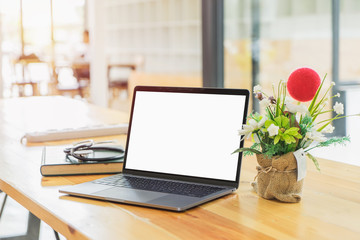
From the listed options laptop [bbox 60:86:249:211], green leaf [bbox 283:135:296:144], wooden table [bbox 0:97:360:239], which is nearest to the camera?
wooden table [bbox 0:97:360:239]

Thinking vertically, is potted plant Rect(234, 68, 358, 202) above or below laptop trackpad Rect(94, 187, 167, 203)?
above

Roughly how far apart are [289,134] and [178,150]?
0.30m

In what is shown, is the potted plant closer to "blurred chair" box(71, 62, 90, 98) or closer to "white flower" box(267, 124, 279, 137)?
"white flower" box(267, 124, 279, 137)

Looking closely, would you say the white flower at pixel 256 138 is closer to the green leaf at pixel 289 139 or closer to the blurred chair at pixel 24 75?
the green leaf at pixel 289 139

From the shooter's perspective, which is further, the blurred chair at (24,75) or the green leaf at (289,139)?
the blurred chair at (24,75)

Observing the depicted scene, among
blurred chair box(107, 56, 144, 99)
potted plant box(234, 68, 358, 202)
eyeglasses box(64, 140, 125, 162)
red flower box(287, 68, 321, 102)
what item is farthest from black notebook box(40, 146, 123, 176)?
blurred chair box(107, 56, 144, 99)

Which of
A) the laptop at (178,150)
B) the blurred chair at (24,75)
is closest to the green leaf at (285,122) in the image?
the laptop at (178,150)

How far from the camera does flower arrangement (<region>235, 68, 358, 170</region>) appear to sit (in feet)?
3.27

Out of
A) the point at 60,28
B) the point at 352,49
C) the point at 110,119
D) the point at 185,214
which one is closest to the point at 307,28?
the point at 352,49

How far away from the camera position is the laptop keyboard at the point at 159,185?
3.54 ft

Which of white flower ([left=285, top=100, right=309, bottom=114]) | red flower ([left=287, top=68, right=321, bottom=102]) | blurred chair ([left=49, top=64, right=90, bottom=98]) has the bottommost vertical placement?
blurred chair ([left=49, top=64, right=90, bottom=98])

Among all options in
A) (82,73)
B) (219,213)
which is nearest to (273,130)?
(219,213)

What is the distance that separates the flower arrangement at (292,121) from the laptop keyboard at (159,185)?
131mm

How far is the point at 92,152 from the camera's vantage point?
1354mm
